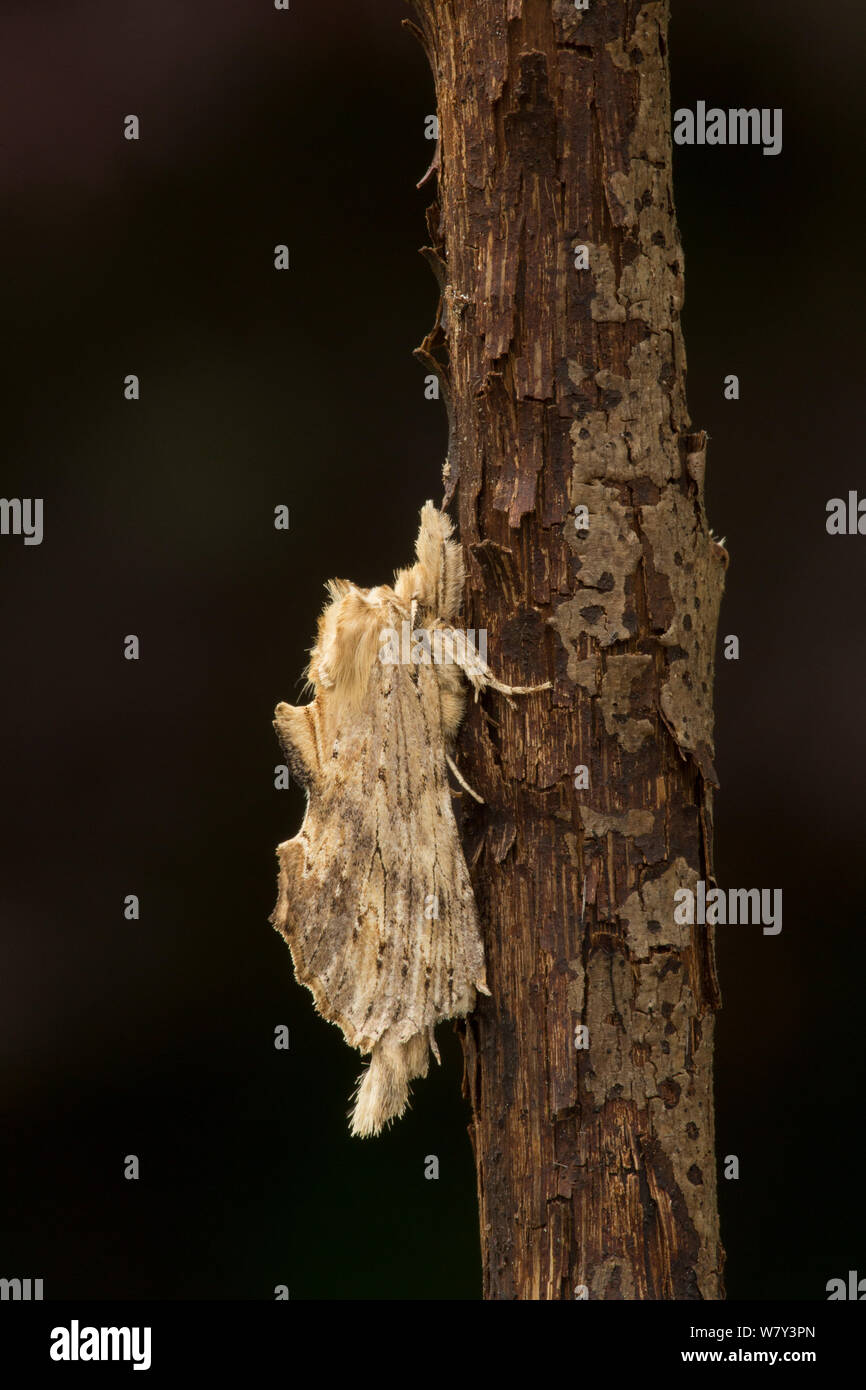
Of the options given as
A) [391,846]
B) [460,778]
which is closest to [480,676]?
[460,778]

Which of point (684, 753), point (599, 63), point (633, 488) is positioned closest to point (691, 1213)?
point (684, 753)

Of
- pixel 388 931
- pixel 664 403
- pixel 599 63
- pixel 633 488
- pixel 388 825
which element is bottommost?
pixel 388 931

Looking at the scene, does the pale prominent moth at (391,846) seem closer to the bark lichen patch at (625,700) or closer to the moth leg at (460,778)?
the moth leg at (460,778)

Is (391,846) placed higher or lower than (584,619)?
lower

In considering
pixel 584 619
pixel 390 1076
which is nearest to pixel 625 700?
pixel 584 619

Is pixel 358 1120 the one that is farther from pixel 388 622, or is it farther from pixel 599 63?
pixel 599 63

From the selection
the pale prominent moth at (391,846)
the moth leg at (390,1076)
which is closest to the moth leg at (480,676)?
the pale prominent moth at (391,846)

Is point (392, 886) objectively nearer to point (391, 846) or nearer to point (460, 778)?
point (391, 846)

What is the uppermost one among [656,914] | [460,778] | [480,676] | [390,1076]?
[480,676]
